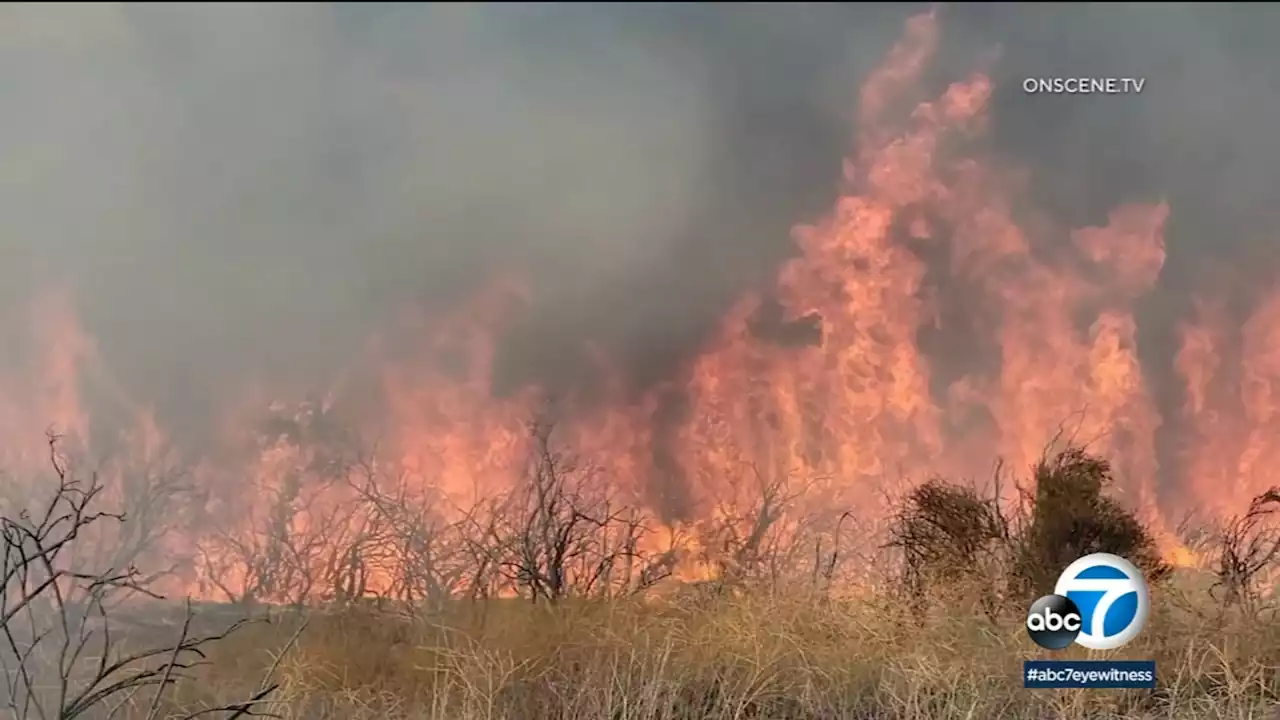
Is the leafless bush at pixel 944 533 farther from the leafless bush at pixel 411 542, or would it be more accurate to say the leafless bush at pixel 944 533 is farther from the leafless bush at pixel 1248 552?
the leafless bush at pixel 411 542

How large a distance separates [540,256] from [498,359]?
44 cm

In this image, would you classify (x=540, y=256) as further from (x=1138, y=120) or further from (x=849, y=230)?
(x=1138, y=120)

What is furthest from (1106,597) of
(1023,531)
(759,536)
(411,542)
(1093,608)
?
(411,542)

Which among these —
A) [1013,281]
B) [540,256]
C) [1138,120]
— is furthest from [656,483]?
[1138,120]

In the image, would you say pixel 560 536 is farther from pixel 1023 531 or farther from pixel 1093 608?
pixel 1093 608

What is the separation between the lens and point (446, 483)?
3723mm

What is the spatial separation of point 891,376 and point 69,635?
3.18m

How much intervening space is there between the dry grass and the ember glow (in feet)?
1.41

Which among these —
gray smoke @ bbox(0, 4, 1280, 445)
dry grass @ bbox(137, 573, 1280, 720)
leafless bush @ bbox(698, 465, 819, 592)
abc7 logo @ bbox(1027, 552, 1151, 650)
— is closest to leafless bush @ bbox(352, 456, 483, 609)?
dry grass @ bbox(137, 573, 1280, 720)

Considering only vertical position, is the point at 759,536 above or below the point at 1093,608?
above

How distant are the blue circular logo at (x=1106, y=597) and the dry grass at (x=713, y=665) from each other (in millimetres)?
56

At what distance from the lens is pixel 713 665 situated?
11.4 ft

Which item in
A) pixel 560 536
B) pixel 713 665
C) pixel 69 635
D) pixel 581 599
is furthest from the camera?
pixel 560 536

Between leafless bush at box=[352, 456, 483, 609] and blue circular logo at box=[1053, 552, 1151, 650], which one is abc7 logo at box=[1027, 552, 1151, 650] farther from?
leafless bush at box=[352, 456, 483, 609]
